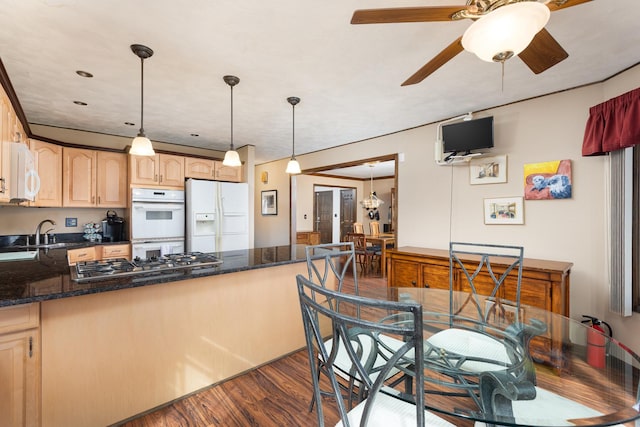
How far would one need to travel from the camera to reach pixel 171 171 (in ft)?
13.9

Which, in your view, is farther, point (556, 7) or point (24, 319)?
point (24, 319)

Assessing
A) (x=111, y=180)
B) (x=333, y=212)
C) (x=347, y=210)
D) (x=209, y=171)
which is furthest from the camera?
(x=347, y=210)

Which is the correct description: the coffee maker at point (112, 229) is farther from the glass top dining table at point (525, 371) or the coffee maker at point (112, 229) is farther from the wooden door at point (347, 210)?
the wooden door at point (347, 210)

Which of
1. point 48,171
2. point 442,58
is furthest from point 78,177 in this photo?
point 442,58

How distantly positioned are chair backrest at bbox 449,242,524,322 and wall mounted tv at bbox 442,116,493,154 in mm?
1095

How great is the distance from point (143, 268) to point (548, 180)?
3540 mm

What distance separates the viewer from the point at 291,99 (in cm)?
288

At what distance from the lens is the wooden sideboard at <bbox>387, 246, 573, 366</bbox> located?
1.60 meters

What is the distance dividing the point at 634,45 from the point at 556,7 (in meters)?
1.44

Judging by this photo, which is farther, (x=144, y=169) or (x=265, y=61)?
(x=144, y=169)

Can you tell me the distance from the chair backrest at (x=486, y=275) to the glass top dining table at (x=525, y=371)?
5cm

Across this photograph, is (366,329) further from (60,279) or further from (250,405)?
(60,279)

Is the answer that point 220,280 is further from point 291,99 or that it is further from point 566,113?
point 566,113

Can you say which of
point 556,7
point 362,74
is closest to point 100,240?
point 362,74
